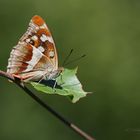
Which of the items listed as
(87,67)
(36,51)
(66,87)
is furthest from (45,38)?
(87,67)

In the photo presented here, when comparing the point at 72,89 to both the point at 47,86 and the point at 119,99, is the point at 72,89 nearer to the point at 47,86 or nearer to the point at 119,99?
the point at 47,86

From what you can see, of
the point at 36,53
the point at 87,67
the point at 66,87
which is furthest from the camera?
the point at 87,67

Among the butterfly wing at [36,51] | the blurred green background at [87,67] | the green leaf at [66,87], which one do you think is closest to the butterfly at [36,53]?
the butterfly wing at [36,51]

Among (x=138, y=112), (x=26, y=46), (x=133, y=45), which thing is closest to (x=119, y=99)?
(x=138, y=112)

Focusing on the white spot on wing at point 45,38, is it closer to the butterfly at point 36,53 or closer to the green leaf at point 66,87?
the butterfly at point 36,53

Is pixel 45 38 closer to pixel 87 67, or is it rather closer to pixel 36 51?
pixel 36 51

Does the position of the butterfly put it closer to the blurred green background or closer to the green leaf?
the green leaf

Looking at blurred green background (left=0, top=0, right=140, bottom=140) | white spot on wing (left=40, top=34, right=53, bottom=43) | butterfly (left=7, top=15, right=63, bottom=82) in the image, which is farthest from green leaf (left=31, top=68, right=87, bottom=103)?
blurred green background (left=0, top=0, right=140, bottom=140)
